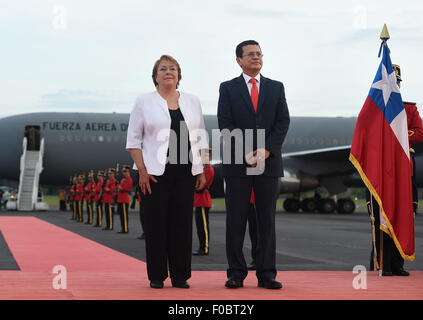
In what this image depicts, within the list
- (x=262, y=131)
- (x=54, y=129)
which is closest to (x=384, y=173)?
(x=262, y=131)

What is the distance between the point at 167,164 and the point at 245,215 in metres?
0.65

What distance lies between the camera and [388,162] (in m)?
5.57

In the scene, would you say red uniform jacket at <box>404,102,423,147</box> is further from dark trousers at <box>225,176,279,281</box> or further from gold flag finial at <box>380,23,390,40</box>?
dark trousers at <box>225,176,279,281</box>

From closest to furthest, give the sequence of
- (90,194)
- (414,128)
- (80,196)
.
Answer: (414,128), (90,194), (80,196)

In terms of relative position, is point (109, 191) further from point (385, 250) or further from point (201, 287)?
point (201, 287)

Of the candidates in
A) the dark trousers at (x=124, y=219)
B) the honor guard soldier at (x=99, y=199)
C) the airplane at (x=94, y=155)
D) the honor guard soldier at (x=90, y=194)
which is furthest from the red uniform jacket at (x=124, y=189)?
the airplane at (x=94, y=155)

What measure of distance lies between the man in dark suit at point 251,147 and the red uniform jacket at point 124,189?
9363 millimetres

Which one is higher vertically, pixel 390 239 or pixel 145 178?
pixel 145 178

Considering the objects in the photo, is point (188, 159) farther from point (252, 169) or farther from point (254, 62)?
point (254, 62)

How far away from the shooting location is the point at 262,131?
15.6 ft

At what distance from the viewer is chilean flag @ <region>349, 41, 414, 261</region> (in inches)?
216

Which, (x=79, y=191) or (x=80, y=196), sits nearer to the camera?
(x=80, y=196)

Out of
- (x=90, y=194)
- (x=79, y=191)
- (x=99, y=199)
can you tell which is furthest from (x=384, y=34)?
(x=79, y=191)
